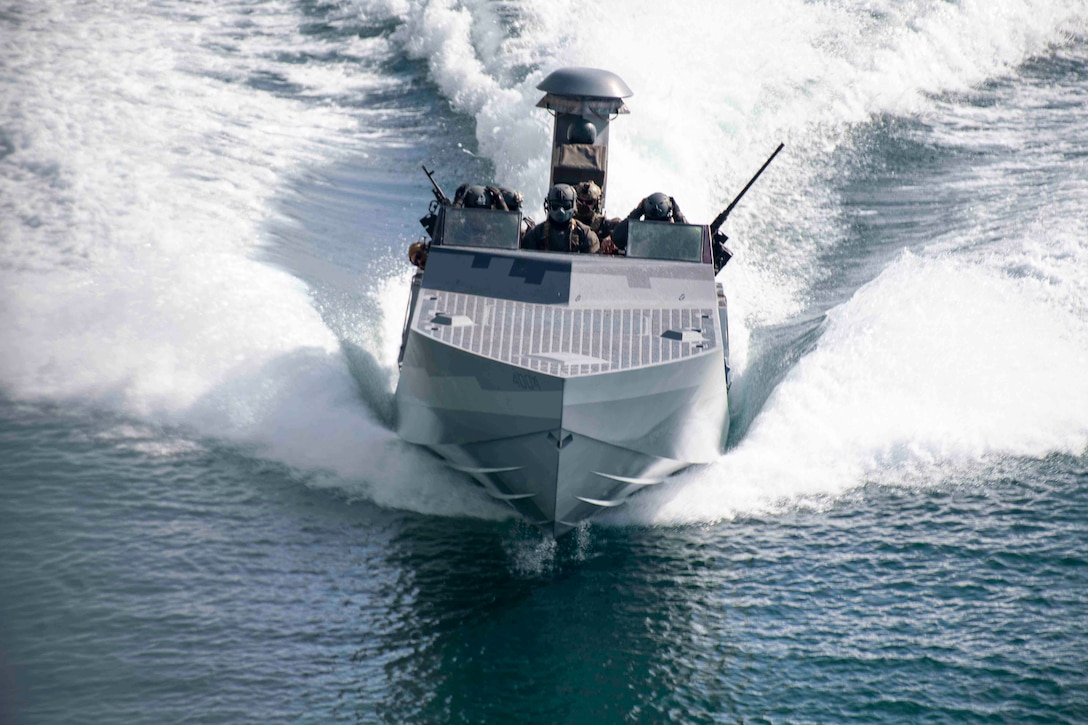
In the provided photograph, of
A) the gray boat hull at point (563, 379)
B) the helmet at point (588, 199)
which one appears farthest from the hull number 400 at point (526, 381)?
the helmet at point (588, 199)

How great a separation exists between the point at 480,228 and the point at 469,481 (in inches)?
118

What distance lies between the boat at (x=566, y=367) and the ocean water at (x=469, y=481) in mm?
859

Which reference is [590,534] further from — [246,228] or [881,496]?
[246,228]

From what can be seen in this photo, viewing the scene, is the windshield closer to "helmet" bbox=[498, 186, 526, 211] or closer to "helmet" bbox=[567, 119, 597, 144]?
"helmet" bbox=[498, 186, 526, 211]

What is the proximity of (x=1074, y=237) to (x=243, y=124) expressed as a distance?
48.5ft

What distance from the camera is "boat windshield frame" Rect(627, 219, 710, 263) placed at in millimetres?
12531

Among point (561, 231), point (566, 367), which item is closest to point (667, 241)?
point (561, 231)

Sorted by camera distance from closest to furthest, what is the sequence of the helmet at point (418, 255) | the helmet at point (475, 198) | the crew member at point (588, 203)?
the helmet at point (475, 198), the helmet at point (418, 255), the crew member at point (588, 203)

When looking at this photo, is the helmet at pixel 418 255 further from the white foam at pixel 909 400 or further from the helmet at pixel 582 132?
the white foam at pixel 909 400

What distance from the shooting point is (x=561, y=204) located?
41.2 ft

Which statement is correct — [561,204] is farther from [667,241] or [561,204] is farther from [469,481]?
[469,481]

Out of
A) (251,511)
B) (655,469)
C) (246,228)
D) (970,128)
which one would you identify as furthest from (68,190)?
(970,128)

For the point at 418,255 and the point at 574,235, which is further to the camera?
the point at 418,255

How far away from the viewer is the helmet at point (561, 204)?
1256 centimetres
